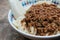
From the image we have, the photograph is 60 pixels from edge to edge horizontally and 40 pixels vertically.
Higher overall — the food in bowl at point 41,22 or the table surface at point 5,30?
the food in bowl at point 41,22

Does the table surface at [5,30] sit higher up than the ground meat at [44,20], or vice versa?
the ground meat at [44,20]

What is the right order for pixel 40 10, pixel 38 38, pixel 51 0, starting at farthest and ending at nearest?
pixel 51 0 < pixel 40 10 < pixel 38 38

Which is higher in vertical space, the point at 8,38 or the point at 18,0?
the point at 18,0

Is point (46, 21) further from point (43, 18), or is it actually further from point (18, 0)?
point (18, 0)

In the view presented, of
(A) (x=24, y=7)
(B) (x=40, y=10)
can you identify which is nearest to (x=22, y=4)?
(A) (x=24, y=7)

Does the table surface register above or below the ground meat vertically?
below

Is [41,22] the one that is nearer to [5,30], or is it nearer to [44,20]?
[44,20]
